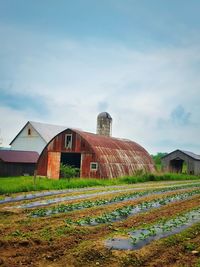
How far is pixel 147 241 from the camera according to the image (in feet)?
28.8

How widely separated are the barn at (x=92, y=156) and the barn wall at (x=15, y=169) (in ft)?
15.2

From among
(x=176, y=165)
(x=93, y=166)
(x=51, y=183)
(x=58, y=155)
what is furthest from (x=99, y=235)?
(x=176, y=165)

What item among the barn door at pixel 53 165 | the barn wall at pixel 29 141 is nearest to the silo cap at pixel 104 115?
the barn door at pixel 53 165

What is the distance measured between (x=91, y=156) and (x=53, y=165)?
528 centimetres

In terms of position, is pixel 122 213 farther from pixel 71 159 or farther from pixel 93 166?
pixel 71 159

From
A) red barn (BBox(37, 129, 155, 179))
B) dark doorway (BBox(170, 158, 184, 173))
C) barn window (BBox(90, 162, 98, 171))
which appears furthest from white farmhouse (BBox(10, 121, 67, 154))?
barn window (BBox(90, 162, 98, 171))

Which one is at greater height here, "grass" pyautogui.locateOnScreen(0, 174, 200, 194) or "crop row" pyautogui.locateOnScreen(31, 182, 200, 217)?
"grass" pyautogui.locateOnScreen(0, 174, 200, 194)

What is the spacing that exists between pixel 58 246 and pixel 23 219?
391 cm

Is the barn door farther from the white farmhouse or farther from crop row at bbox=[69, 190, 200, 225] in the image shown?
crop row at bbox=[69, 190, 200, 225]

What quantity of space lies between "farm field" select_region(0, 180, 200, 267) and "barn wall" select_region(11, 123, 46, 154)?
40.8 meters

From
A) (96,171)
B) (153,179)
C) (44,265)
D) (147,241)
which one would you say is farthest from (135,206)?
(153,179)

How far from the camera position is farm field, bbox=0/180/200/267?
24.6ft

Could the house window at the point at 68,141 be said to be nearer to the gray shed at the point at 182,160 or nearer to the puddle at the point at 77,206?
the puddle at the point at 77,206

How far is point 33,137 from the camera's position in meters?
56.9
